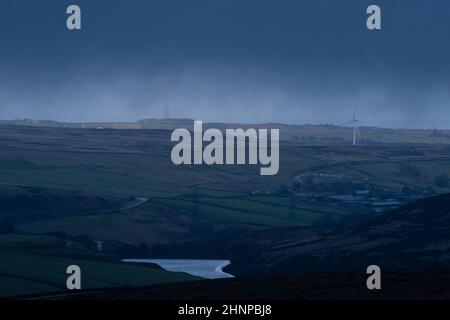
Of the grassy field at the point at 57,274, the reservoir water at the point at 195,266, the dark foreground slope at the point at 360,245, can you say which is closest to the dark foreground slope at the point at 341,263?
the dark foreground slope at the point at 360,245

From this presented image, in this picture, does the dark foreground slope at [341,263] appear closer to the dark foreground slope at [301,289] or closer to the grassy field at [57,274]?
the dark foreground slope at [301,289]

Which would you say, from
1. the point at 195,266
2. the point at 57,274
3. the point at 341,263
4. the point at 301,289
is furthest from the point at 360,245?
the point at 301,289

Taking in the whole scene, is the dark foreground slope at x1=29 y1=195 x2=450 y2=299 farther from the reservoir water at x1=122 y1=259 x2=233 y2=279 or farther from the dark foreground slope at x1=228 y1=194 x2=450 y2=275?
the reservoir water at x1=122 y1=259 x2=233 y2=279

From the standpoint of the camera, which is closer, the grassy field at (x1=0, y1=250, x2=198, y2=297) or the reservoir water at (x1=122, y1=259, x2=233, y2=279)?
the grassy field at (x1=0, y1=250, x2=198, y2=297)

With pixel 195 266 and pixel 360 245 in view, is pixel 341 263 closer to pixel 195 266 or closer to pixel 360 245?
pixel 360 245

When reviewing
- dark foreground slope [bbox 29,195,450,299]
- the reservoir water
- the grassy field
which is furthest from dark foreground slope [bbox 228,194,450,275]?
the grassy field
